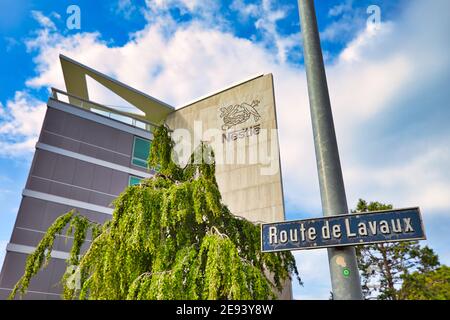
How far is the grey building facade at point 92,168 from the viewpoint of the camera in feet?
53.6

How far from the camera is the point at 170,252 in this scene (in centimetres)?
677

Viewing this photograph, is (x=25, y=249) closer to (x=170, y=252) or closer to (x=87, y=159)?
(x=87, y=159)

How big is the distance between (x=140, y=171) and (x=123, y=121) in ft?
11.5

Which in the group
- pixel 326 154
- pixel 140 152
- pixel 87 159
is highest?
pixel 140 152

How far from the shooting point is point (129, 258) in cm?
641

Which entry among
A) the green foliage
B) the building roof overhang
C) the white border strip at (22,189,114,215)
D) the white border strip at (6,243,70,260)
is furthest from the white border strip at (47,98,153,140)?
the green foliage

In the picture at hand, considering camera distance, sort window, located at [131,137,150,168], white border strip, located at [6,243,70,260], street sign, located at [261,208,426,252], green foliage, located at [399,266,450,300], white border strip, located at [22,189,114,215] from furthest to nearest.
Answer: green foliage, located at [399,266,450,300], window, located at [131,137,150,168], white border strip, located at [22,189,114,215], white border strip, located at [6,243,70,260], street sign, located at [261,208,426,252]

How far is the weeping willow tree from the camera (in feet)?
18.8

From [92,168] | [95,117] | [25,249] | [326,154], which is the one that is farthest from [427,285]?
[326,154]

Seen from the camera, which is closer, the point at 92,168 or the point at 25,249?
the point at 25,249

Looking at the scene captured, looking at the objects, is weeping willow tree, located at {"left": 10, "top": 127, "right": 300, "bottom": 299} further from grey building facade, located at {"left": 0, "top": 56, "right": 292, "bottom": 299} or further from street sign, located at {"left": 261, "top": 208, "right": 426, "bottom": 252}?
grey building facade, located at {"left": 0, "top": 56, "right": 292, "bottom": 299}

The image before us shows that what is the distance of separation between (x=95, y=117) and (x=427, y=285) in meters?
24.0

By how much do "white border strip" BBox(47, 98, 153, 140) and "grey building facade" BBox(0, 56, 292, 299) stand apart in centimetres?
5

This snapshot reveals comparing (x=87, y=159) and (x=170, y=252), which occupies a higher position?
(x=87, y=159)
